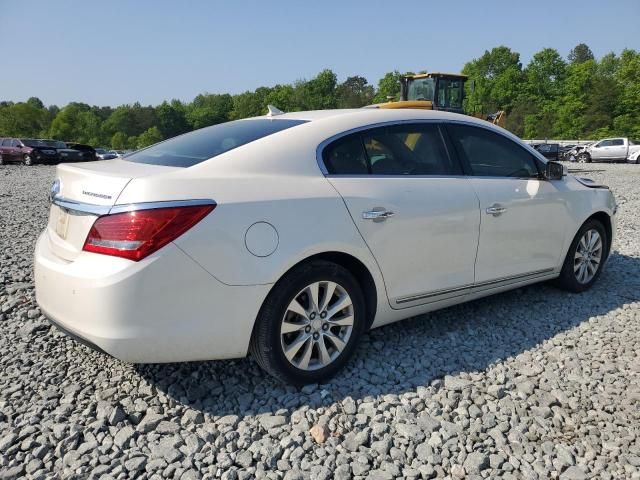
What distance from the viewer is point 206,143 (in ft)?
10.3

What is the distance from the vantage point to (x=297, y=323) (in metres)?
2.82

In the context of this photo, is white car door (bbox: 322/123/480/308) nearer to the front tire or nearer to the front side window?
the front side window

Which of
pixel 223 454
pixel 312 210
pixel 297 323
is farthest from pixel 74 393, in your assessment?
pixel 312 210

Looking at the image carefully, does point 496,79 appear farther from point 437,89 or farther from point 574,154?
point 437,89

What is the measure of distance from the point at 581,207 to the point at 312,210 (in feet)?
9.16

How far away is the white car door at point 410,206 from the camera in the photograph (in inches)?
119

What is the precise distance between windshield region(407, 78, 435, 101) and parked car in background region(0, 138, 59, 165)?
20779 millimetres

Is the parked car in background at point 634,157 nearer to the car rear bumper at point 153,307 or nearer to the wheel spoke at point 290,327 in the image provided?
the wheel spoke at point 290,327

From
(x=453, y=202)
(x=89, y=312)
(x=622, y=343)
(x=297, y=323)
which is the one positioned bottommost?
(x=622, y=343)

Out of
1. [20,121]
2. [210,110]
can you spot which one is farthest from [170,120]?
[20,121]

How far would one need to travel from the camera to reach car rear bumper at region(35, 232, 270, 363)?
2.36m

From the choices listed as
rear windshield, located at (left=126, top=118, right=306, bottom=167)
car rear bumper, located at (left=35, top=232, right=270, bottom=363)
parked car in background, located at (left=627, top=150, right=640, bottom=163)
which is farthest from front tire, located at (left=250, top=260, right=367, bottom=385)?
parked car in background, located at (left=627, top=150, right=640, bottom=163)

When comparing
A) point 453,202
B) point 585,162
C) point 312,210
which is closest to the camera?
point 312,210

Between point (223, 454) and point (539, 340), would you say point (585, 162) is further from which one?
point (223, 454)
